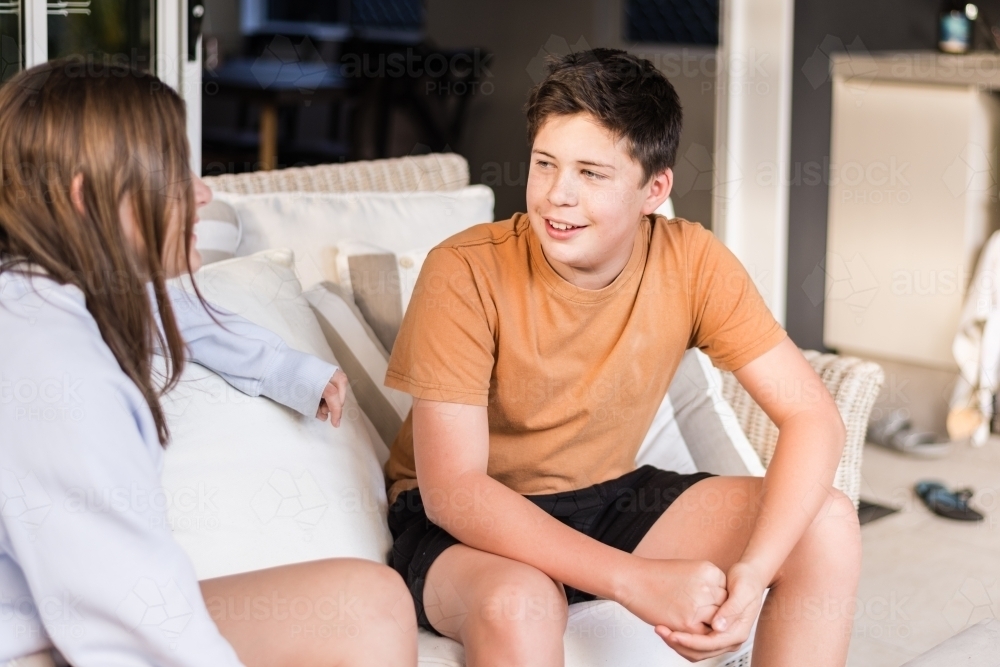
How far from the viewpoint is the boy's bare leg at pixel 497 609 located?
122 cm

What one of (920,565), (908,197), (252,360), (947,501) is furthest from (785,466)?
(908,197)

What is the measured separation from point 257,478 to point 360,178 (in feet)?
3.15

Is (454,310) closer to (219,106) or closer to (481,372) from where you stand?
(481,372)

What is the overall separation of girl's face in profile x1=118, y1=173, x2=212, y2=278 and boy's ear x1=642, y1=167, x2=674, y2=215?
611 millimetres

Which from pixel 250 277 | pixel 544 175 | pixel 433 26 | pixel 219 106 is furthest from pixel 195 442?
pixel 219 106

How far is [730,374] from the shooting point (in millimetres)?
2016

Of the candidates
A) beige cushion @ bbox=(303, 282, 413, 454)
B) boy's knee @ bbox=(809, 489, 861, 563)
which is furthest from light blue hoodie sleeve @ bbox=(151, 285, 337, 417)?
boy's knee @ bbox=(809, 489, 861, 563)

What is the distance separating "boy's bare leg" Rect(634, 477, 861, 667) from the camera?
1355 millimetres

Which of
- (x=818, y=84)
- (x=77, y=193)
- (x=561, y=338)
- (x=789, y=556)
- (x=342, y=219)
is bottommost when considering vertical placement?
(x=789, y=556)

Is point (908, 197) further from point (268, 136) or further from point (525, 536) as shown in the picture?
point (268, 136)

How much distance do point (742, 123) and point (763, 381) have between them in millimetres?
2102

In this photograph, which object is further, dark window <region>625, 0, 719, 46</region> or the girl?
dark window <region>625, 0, 719, 46</region>

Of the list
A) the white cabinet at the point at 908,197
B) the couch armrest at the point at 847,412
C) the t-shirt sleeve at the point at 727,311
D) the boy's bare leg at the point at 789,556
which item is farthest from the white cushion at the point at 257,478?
the white cabinet at the point at 908,197

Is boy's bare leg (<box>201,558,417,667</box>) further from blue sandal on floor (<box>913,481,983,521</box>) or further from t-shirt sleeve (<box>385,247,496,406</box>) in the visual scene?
blue sandal on floor (<box>913,481,983,521</box>)
